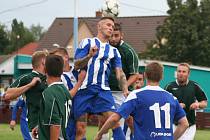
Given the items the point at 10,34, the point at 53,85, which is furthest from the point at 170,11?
the point at 10,34

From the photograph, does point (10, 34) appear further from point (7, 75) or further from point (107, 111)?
point (107, 111)

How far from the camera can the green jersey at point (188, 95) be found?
44.9 feet

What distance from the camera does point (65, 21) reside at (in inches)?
3698

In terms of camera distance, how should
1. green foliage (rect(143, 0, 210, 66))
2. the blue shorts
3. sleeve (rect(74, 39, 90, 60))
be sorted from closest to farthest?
sleeve (rect(74, 39, 90, 60)) → the blue shorts → green foliage (rect(143, 0, 210, 66))

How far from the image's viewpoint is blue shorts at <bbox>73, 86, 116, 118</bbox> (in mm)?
11727

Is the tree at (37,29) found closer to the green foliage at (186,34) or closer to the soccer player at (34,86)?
the green foliage at (186,34)

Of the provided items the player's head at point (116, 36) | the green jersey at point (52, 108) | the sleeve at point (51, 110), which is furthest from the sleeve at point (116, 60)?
the sleeve at point (51, 110)

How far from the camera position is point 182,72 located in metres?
13.7

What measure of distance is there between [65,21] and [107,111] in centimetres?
8273

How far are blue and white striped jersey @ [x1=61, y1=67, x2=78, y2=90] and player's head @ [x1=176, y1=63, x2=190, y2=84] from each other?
2.54 metres

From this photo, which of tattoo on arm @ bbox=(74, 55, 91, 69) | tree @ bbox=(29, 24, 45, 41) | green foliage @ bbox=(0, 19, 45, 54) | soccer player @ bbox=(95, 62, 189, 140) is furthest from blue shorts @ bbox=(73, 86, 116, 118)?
tree @ bbox=(29, 24, 45, 41)

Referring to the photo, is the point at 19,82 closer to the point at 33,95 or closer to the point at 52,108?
the point at 33,95

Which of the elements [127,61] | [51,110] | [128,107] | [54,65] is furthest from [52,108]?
[127,61]

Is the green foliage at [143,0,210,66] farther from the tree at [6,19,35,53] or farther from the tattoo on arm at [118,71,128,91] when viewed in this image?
the tree at [6,19,35,53]
